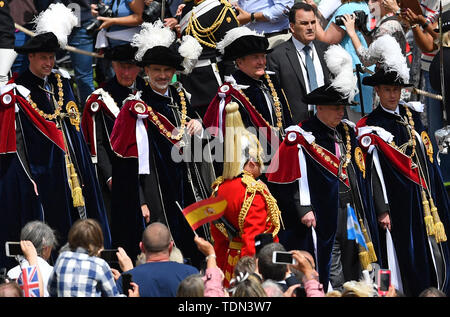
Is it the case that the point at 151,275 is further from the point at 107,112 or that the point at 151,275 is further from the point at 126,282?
the point at 107,112

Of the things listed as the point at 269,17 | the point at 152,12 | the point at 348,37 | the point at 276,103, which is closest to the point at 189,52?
the point at 276,103

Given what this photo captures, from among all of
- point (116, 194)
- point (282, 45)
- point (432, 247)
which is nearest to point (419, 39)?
point (282, 45)

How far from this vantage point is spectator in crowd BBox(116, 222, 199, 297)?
923 cm

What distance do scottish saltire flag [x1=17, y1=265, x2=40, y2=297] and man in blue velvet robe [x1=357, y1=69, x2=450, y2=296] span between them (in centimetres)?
410

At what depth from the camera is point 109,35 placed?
14750mm

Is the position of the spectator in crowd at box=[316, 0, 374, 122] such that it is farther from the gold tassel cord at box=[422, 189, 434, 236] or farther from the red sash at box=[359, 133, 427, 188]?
the gold tassel cord at box=[422, 189, 434, 236]

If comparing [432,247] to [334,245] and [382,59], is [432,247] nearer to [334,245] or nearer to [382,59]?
[334,245]

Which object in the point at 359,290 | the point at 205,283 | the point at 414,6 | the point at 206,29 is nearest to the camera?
the point at 359,290

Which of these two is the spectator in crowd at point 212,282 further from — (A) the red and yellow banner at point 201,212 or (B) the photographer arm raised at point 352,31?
(B) the photographer arm raised at point 352,31

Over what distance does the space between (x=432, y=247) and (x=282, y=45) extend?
285 centimetres

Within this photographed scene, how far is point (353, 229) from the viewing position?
11.3 metres

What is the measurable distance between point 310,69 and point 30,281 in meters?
5.34

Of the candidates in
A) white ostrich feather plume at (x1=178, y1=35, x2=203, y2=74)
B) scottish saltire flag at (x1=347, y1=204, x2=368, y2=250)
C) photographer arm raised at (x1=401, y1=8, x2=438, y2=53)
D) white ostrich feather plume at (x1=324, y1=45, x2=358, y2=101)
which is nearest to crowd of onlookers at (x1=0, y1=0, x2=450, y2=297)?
scottish saltire flag at (x1=347, y1=204, x2=368, y2=250)
